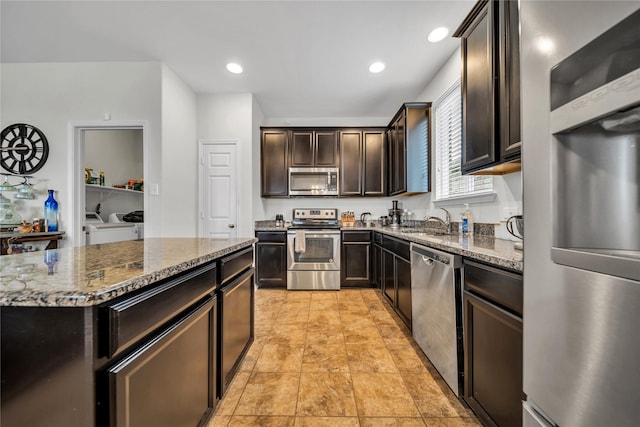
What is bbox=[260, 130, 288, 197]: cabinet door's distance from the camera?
13.1 feet

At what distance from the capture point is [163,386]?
84 centimetres

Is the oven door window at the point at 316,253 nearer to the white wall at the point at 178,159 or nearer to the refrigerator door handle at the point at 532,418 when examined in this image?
the white wall at the point at 178,159

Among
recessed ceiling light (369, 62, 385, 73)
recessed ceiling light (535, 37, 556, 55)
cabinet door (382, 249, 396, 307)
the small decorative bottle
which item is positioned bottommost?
cabinet door (382, 249, 396, 307)

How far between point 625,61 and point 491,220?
178 cm

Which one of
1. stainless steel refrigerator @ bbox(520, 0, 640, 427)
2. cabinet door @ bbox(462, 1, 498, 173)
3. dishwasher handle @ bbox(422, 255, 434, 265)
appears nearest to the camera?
stainless steel refrigerator @ bbox(520, 0, 640, 427)

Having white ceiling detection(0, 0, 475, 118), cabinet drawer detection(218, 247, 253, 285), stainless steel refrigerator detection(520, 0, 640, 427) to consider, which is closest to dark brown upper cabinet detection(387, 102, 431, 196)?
white ceiling detection(0, 0, 475, 118)

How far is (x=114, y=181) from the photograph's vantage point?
479 centimetres

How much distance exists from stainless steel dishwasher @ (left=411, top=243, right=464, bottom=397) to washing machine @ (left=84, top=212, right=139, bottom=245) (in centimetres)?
A: 395

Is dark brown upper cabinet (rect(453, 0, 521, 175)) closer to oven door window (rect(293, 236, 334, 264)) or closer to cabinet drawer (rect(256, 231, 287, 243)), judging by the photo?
oven door window (rect(293, 236, 334, 264))

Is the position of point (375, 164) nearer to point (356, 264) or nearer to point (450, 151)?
point (450, 151)

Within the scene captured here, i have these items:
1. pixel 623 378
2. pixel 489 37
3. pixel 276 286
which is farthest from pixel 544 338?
pixel 276 286

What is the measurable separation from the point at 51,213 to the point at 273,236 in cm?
260

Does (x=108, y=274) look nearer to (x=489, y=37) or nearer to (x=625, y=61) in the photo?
(x=625, y=61)

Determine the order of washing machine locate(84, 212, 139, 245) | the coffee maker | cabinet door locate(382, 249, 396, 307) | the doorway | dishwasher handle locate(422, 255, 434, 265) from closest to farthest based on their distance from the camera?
dishwasher handle locate(422, 255, 434, 265) → cabinet door locate(382, 249, 396, 307) → the doorway → washing machine locate(84, 212, 139, 245) → the coffee maker
